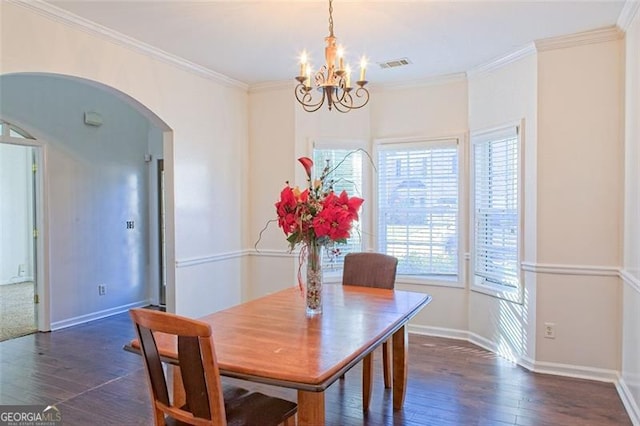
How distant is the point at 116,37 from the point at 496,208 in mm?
3629

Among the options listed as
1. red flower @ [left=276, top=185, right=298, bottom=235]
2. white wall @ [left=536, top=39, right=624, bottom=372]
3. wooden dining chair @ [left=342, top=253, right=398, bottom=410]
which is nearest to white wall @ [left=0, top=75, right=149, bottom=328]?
wooden dining chair @ [left=342, top=253, right=398, bottom=410]

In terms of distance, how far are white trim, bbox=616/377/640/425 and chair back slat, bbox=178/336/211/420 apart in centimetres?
270

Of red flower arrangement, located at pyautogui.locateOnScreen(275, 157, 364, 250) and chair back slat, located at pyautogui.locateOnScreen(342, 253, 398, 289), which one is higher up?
red flower arrangement, located at pyautogui.locateOnScreen(275, 157, 364, 250)

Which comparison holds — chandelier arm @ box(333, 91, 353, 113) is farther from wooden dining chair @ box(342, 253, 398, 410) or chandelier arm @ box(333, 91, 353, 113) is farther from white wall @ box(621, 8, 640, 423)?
white wall @ box(621, 8, 640, 423)

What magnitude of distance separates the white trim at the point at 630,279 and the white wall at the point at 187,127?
3.59 metres

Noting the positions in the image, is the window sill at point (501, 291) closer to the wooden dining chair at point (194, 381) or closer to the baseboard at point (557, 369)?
the baseboard at point (557, 369)

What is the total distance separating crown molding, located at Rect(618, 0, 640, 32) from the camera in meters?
2.82

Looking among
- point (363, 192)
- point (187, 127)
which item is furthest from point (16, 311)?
point (363, 192)

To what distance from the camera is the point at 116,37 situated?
341cm

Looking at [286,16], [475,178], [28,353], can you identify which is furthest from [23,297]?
[475,178]

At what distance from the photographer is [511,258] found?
397 centimetres

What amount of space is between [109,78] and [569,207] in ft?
12.6

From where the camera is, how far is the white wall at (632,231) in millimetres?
2803

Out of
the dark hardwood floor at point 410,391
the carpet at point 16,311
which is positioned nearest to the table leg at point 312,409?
the dark hardwood floor at point 410,391
